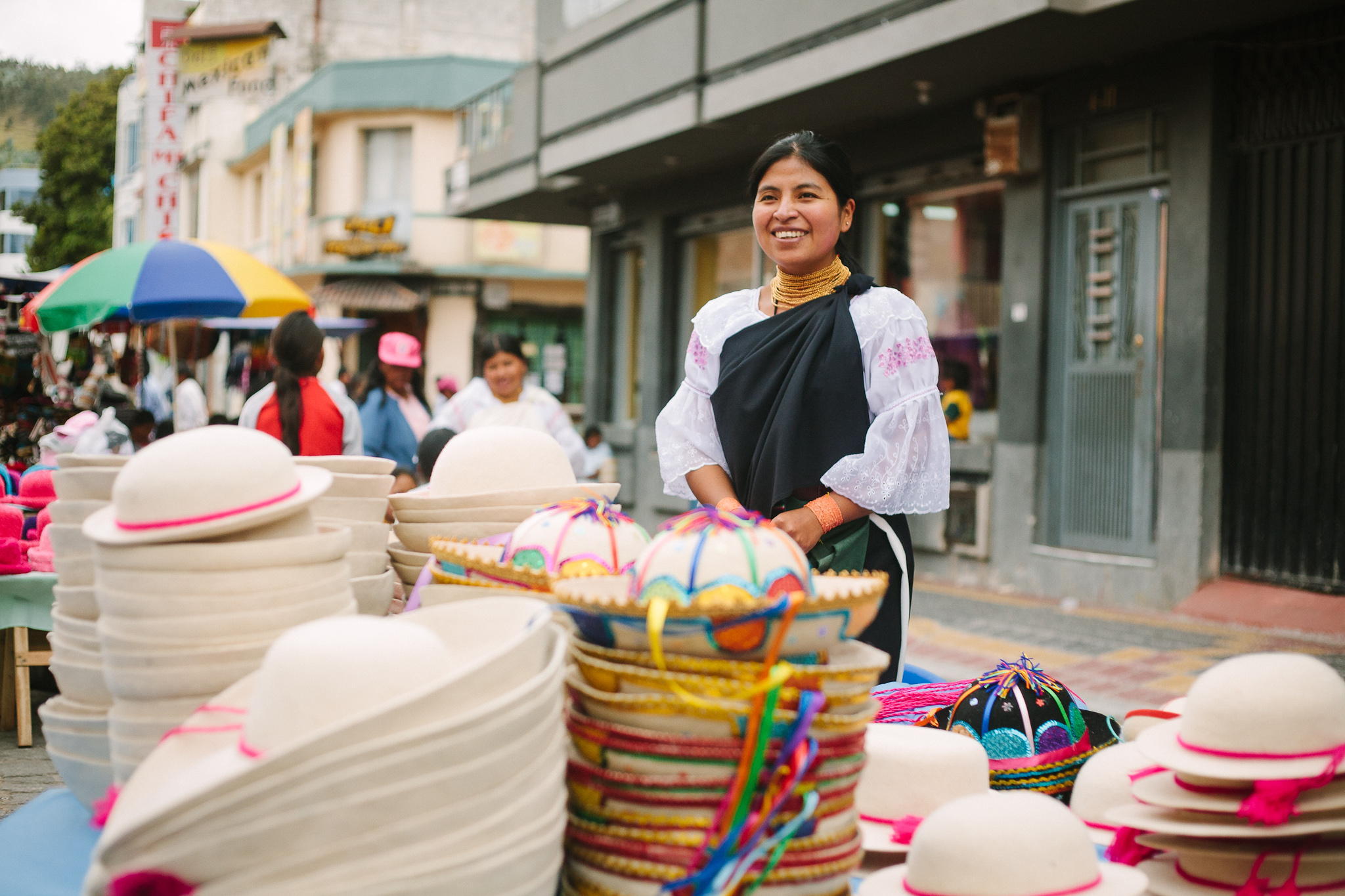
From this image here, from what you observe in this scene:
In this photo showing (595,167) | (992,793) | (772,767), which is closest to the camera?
(772,767)

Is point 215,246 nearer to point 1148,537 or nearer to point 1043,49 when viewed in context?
point 1043,49

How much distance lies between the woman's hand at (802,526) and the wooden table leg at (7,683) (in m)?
3.77

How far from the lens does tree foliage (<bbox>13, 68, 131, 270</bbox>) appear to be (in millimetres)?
36312

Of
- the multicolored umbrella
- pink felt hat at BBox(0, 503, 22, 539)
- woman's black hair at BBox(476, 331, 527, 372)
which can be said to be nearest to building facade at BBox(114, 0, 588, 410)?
the multicolored umbrella

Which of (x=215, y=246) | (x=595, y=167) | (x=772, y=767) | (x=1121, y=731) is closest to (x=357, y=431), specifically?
(x=215, y=246)

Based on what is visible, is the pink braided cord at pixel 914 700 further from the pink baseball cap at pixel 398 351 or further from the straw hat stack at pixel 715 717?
the pink baseball cap at pixel 398 351

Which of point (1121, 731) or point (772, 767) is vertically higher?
point (772, 767)

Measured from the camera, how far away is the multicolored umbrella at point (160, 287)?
5.68 m

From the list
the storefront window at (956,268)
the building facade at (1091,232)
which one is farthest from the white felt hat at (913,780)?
the storefront window at (956,268)

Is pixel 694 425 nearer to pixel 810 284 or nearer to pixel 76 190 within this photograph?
pixel 810 284

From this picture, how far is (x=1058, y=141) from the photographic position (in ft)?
26.6

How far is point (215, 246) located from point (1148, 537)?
5904mm

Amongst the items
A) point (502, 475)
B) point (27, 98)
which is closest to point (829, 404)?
point (502, 475)

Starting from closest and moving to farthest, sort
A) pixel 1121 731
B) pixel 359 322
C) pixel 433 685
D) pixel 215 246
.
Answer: pixel 433 685
pixel 1121 731
pixel 215 246
pixel 359 322
